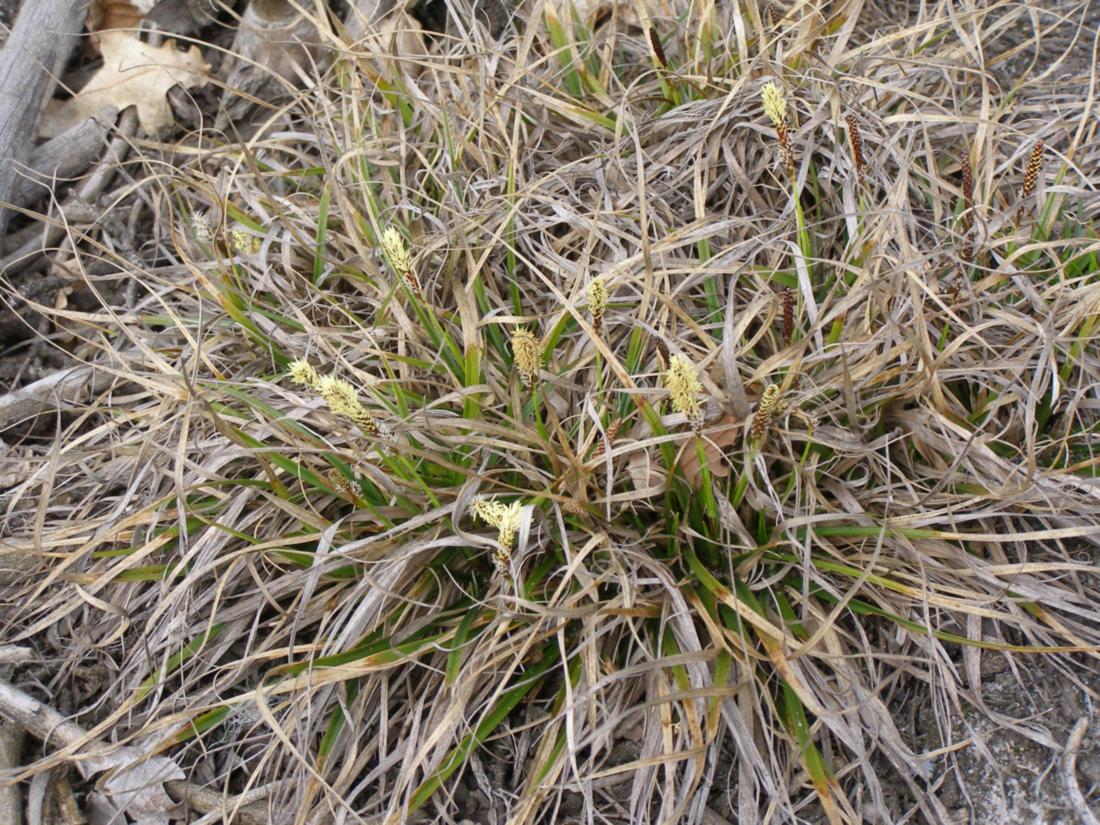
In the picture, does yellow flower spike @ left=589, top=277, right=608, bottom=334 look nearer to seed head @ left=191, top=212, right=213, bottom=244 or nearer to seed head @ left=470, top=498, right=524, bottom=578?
seed head @ left=470, top=498, right=524, bottom=578

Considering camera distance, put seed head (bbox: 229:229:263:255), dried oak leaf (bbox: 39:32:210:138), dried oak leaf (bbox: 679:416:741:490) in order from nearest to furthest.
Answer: dried oak leaf (bbox: 679:416:741:490) < seed head (bbox: 229:229:263:255) < dried oak leaf (bbox: 39:32:210:138)

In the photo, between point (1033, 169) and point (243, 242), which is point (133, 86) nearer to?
point (243, 242)

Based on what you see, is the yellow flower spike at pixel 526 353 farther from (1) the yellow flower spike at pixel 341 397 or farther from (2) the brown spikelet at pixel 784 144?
(2) the brown spikelet at pixel 784 144

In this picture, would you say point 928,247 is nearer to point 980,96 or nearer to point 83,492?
point 980,96

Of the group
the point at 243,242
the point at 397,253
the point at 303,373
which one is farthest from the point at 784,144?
the point at 243,242

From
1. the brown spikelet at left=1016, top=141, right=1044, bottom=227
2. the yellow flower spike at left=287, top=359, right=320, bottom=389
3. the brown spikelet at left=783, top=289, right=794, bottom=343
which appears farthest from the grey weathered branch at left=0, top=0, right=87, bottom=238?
the brown spikelet at left=1016, top=141, right=1044, bottom=227
